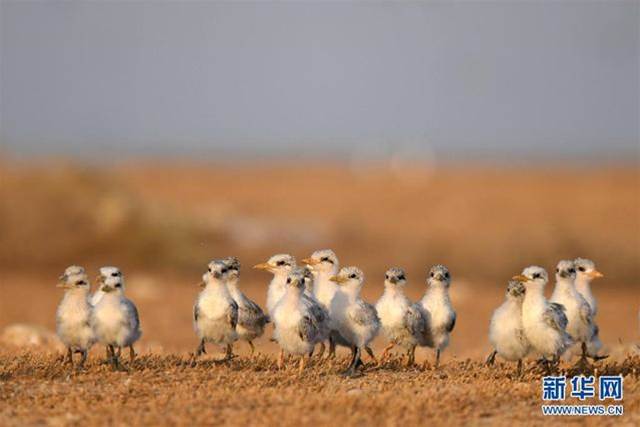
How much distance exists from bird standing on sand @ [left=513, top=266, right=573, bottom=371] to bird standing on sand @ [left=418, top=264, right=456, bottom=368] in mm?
1144

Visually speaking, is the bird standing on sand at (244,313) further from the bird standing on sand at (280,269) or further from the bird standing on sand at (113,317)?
the bird standing on sand at (113,317)

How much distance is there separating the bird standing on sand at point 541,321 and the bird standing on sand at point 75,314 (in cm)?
486

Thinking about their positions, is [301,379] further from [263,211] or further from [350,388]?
[263,211]

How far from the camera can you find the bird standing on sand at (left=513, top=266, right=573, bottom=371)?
1210 centimetres

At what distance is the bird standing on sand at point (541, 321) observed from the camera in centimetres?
1210

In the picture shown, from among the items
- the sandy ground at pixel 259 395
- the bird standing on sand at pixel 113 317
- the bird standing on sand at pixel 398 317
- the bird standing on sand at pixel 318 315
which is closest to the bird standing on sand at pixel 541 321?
the sandy ground at pixel 259 395

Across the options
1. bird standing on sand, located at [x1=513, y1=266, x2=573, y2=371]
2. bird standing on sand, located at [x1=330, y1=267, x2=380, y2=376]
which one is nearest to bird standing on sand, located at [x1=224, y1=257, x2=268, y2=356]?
bird standing on sand, located at [x1=330, y1=267, x2=380, y2=376]

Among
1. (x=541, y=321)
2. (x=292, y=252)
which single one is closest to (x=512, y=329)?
(x=541, y=321)

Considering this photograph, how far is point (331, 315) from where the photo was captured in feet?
42.0

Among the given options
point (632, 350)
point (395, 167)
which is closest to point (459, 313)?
point (632, 350)

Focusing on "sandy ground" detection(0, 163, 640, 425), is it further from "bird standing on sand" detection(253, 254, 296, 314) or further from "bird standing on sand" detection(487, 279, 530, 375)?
"bird standing on sand" detection(253, 254, 296, 314)

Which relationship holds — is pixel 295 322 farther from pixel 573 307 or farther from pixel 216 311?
pixel 573 307

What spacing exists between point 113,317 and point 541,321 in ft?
15.5

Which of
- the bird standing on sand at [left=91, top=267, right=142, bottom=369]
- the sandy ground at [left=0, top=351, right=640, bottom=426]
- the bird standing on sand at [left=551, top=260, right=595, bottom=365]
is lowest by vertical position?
the sandy ground at [left=0, top=351, right=640, bottom=426]
